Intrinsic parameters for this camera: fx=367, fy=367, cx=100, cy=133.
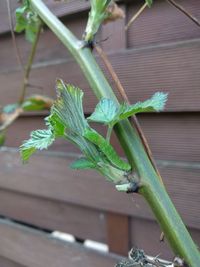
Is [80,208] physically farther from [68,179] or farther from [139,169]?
[139,169]

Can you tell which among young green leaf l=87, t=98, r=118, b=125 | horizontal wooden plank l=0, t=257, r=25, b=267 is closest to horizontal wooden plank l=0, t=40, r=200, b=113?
young green leaf l=87, t=98, r=118, b=125

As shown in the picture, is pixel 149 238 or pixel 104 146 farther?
pixel 149 238

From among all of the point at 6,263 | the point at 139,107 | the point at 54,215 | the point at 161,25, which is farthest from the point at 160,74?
the point at 6,263

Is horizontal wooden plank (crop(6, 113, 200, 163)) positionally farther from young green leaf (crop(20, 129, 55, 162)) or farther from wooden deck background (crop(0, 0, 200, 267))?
young green leaf (crop(20, 129, 55, 162))

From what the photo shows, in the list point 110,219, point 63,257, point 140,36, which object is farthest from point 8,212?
point 140,36

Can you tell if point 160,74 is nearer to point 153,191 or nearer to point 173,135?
point 173,135

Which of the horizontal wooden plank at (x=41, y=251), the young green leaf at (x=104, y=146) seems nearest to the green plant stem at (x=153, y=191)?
the young green leaf at (x=104, y=146)
